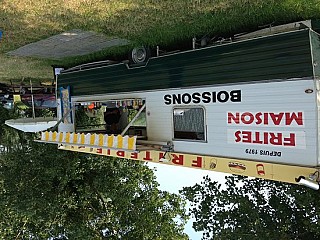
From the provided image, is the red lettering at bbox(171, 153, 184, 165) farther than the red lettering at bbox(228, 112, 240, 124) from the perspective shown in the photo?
Yes

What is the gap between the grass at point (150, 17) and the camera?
269 inches

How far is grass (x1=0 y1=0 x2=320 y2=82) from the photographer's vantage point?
269 inches

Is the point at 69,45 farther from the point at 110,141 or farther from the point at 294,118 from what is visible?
the point at 294,118

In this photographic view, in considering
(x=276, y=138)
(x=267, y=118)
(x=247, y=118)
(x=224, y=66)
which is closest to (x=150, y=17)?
(x=224, y=66)

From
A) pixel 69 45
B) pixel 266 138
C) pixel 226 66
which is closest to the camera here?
pixel 266 138

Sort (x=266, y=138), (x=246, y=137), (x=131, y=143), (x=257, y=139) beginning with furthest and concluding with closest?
(x=131, y=143) → (x=246, y=137) → (x=257, y=139) → (x=266, y=138)

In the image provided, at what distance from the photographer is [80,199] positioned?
14375 millimetres

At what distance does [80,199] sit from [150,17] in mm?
9209

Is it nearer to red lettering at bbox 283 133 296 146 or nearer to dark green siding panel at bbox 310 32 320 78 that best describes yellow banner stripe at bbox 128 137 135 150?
red lettering at bbox 283 133 296 146

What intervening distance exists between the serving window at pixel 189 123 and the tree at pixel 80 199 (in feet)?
26.8

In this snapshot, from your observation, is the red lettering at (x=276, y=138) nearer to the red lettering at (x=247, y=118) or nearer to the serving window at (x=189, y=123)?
the red lettering at (x=247, y=118)

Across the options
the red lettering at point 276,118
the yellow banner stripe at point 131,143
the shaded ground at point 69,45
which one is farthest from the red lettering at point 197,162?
the shaded ground at point 69,45

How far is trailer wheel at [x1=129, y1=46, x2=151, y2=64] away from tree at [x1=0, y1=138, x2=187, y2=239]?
24.5 ft

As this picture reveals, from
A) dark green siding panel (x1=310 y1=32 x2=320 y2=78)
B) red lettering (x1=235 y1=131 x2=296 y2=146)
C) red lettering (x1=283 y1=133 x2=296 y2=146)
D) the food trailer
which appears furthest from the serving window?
dark green siding panel (x1=310 y1=32 x2=320 y2=78)
